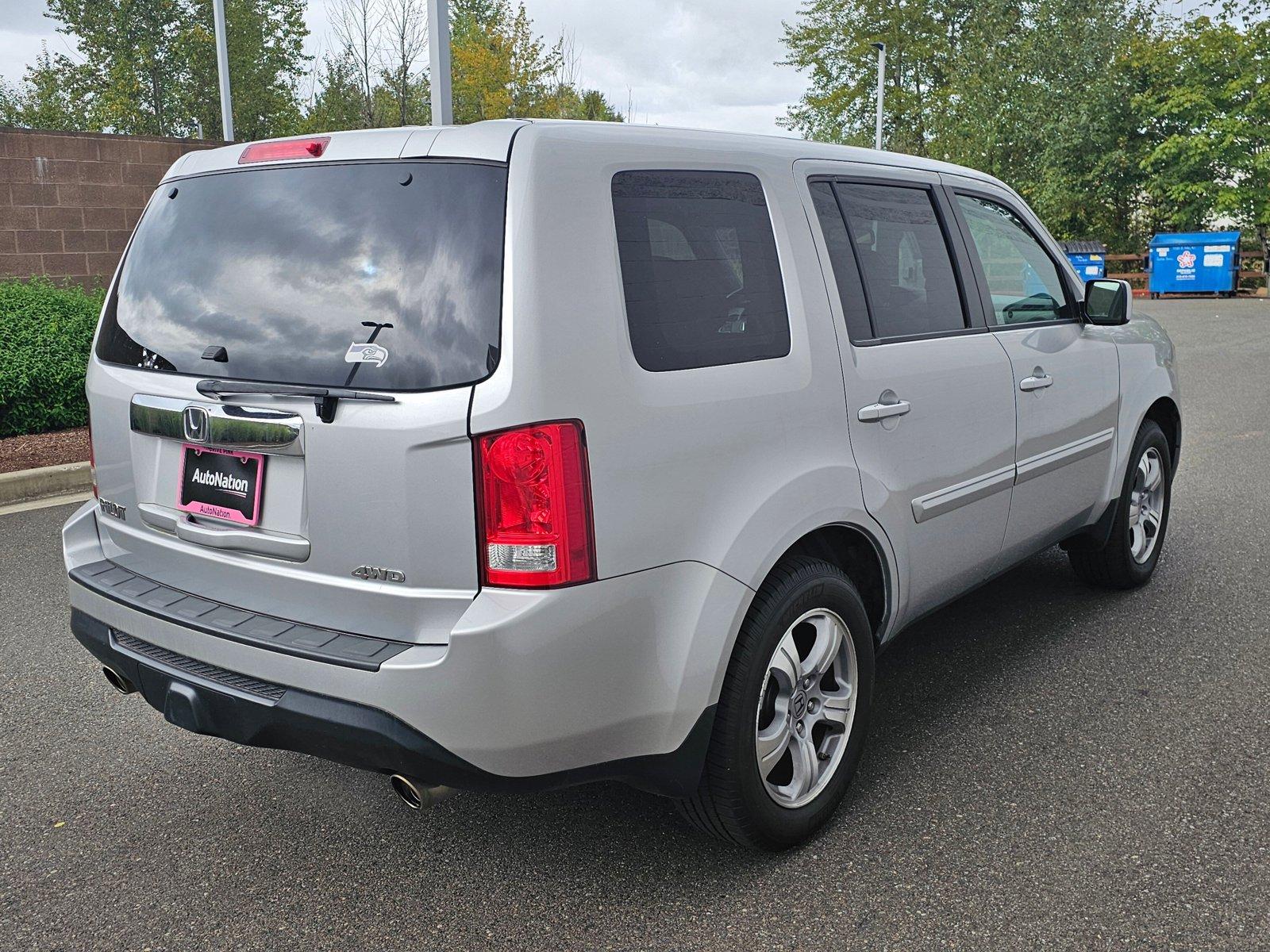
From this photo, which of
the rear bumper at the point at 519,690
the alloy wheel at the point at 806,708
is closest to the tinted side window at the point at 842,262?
the alloy wheel at the point at 806,708

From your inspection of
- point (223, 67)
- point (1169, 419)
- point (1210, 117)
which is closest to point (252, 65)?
point (223, 67)

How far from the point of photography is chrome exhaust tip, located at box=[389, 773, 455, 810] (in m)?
2.51

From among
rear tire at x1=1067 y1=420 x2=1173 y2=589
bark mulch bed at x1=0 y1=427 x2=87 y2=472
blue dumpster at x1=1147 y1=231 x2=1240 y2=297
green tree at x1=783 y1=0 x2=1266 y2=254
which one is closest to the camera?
rear tire at x1=1067 y1=420 x2=1173 y2=589

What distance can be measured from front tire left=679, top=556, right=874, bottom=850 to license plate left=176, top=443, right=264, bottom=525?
1.18 metres

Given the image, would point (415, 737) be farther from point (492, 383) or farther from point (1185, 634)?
point (1185, 634)

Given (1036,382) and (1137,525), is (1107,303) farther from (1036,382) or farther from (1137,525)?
(1137,525)

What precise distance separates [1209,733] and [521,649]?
254cm

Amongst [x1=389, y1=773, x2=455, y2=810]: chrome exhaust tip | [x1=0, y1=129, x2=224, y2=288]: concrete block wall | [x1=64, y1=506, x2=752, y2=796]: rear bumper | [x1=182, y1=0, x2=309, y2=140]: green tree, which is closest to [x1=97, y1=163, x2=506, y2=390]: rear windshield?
[x1=64, y1=506, x2=752, y2=796]: rear bumper

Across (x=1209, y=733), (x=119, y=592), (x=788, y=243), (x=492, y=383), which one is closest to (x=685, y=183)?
(x=788, y=243)

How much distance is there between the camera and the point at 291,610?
260cm

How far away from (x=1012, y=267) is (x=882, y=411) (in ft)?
4.47

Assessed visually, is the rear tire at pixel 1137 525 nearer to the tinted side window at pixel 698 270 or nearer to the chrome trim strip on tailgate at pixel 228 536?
the tinted side window at pixel 698 270

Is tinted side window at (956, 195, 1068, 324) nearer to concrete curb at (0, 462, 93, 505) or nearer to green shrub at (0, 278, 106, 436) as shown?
concrete curb at (0, 462, 93, 505)

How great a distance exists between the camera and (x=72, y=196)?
42.7ft
